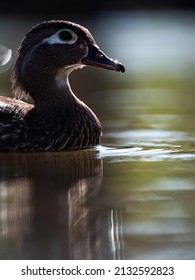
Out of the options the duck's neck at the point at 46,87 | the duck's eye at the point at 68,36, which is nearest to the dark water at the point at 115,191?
the duck's neck at the point at 46,87

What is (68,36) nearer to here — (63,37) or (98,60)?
(63,37)

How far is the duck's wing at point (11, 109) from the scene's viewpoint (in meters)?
8.19

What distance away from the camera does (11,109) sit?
826cm

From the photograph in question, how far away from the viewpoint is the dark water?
17.1 feet

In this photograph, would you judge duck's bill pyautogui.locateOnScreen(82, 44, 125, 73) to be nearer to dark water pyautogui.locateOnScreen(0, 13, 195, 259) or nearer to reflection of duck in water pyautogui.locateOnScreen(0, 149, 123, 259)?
dark water pyautogui.locateOnScreen(0, 13, 195, 259)

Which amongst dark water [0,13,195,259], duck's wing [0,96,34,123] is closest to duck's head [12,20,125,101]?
duck's wing [0,96,34,123]

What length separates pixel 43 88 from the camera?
8641 millimetres

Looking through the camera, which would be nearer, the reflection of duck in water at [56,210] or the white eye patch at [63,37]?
the reflection of duck in water at [56,210]

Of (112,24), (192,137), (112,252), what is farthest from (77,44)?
(112,24)

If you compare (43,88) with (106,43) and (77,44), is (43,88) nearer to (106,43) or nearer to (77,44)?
(77,44)

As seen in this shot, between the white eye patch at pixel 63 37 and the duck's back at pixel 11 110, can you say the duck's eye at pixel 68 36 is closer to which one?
the white eye patch at pixel 63 37

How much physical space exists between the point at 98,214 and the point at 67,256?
2.97ft

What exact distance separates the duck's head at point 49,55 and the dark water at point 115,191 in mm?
701

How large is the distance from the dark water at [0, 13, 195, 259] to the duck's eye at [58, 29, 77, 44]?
0.89m
